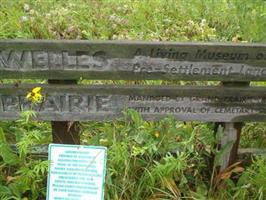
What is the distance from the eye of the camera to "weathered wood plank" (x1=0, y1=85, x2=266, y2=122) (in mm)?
3363

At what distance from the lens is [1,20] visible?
221 inches

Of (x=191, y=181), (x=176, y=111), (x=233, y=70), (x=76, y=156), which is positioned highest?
(x=233, y=70)

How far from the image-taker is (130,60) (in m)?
3.25

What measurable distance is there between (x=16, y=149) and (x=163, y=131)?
102cm

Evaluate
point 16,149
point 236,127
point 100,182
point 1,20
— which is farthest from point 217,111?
point 1,20

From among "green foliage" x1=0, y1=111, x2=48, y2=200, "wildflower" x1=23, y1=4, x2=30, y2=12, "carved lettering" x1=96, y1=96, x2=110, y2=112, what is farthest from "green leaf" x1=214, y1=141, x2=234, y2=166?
"wildflower" x1=23, y1=4, x2=30, y2=12

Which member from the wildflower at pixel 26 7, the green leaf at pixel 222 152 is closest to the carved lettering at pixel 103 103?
the green leaf at pixel 222 152

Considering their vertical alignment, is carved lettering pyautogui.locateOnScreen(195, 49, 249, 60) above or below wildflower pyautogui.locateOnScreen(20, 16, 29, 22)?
below

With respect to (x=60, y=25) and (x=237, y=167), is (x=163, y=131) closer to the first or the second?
(x=237, y=167)

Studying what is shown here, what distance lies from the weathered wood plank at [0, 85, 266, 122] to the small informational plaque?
39cm

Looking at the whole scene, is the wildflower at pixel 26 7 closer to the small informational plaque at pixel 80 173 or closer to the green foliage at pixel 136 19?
the green foliage at pixel 136 19

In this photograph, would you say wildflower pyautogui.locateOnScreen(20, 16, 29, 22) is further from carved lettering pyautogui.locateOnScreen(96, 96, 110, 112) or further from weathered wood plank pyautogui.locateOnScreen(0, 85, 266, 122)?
carved lettering pyautogui.locateOnScreen(96, 96, 110, 112)

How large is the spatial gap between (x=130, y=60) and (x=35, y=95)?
62 centimetres

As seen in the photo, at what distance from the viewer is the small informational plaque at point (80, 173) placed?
10.2 ft
